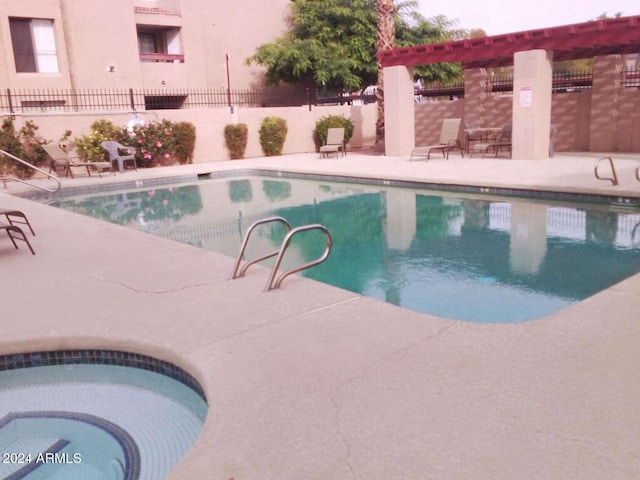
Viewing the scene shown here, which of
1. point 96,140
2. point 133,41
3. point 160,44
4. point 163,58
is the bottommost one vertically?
point 96,140

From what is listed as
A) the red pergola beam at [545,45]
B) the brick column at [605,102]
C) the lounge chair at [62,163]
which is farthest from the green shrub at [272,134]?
the brick column at [605,102]

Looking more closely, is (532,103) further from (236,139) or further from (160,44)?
(160,44)

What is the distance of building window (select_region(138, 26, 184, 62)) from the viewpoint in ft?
A: 85.4

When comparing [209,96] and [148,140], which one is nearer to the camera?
[148,140]

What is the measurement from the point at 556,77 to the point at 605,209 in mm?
11745

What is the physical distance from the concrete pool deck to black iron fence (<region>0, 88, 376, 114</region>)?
15887mm

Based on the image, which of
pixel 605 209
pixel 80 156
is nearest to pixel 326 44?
pixel 80 156

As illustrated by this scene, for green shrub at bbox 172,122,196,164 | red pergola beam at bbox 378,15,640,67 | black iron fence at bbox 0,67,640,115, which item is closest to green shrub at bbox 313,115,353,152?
black iron fence at bbox 0,67,640,115

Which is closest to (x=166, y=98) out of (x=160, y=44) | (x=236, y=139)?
(x=160, y=44)

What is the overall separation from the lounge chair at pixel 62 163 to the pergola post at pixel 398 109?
8.47m

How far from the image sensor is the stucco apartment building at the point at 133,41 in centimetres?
2198

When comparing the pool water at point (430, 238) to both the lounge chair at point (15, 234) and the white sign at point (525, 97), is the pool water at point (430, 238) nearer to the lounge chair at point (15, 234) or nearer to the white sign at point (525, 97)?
the lounge chair at point (15, 234)

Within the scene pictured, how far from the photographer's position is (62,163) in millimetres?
16047

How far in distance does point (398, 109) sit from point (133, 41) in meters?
12.3
